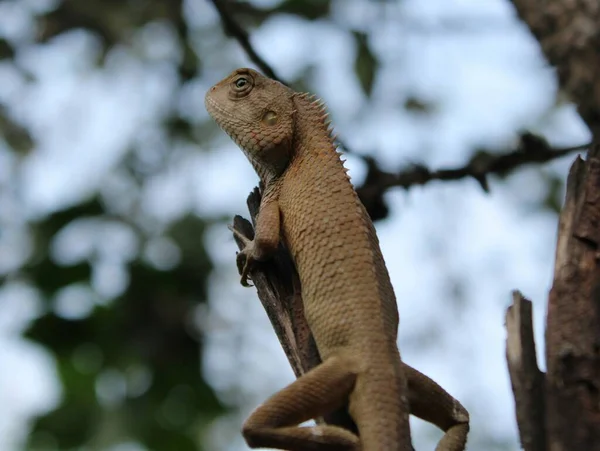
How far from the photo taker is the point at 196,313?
26.1 feet

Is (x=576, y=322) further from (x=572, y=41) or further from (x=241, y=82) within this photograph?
(x=572, y=41)

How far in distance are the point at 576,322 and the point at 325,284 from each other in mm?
1333

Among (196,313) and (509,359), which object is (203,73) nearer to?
(196,313)

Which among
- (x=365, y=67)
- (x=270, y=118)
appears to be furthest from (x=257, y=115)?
(x=365, y=67)

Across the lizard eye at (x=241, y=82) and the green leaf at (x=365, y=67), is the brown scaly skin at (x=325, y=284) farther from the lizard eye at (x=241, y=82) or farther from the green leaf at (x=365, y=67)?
the green leaf at (x=365, y=67)

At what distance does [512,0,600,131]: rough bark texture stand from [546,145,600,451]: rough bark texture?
180cm

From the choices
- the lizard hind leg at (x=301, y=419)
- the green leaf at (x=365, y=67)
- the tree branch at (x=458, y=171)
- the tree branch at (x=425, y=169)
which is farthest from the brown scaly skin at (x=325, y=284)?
the green leaf at (x=365, y=67)

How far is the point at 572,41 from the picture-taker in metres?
6.33

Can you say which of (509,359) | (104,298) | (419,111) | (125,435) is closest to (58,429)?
(125,435)

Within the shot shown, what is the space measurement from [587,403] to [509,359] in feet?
1.31

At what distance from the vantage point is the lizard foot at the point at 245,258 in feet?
16.1

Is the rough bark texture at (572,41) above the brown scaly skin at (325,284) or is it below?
above

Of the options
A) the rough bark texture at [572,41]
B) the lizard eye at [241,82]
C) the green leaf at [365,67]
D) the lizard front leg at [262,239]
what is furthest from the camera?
the green leaf at [365,67]

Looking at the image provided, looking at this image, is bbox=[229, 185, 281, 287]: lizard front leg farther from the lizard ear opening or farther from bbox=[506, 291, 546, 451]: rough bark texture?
bbox=[506, 291, 546, 451]: rough bark texture
